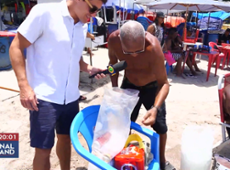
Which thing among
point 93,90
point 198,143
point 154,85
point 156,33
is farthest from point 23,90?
point 156,33

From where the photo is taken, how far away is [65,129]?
5.60ft

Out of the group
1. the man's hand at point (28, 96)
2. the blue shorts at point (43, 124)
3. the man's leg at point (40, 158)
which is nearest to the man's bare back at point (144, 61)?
the blue shorts at point (43, 124)

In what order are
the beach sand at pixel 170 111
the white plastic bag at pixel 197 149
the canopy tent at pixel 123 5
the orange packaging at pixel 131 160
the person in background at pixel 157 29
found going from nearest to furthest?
1. the orange packaging at pixel 131 160
2. the white plastic bag at pixel 197 149
3. the beach sand at pixel 170 111
4. the person in background at pixel 157 29
5. the canopy tent at pixel 123 5

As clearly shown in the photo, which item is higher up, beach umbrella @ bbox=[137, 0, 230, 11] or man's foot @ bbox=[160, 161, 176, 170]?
beach umbrella @ bbox=[137, 0, 230, 11]

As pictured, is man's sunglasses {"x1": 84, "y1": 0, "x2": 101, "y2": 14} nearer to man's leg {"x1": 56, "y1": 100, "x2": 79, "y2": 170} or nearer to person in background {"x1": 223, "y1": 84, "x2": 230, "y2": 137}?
man's leg {"x1": 56, "y1": 100, "x2": 79, "y2": 170}

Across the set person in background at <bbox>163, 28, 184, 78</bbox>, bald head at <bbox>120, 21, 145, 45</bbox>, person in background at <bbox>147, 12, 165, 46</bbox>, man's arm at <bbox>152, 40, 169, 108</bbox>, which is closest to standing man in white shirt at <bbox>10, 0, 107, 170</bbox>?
bald head at <bbox>120, 21, 145, 45</bbox>

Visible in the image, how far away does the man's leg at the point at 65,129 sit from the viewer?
1641mm

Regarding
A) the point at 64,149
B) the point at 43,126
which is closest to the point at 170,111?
the point at 64,149

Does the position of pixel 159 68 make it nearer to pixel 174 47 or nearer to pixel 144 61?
pixel 144 61

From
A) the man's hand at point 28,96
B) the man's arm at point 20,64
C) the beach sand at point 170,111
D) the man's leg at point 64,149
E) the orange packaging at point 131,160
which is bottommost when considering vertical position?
the beach sand at point 170,111

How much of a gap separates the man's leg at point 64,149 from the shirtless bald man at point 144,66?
2.32 feet

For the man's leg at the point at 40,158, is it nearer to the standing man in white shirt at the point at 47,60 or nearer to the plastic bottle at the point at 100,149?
the standing man in white shirt at the point at 47,60

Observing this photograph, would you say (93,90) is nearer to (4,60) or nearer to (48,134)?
(4,60)

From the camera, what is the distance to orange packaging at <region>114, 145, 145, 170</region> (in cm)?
130
